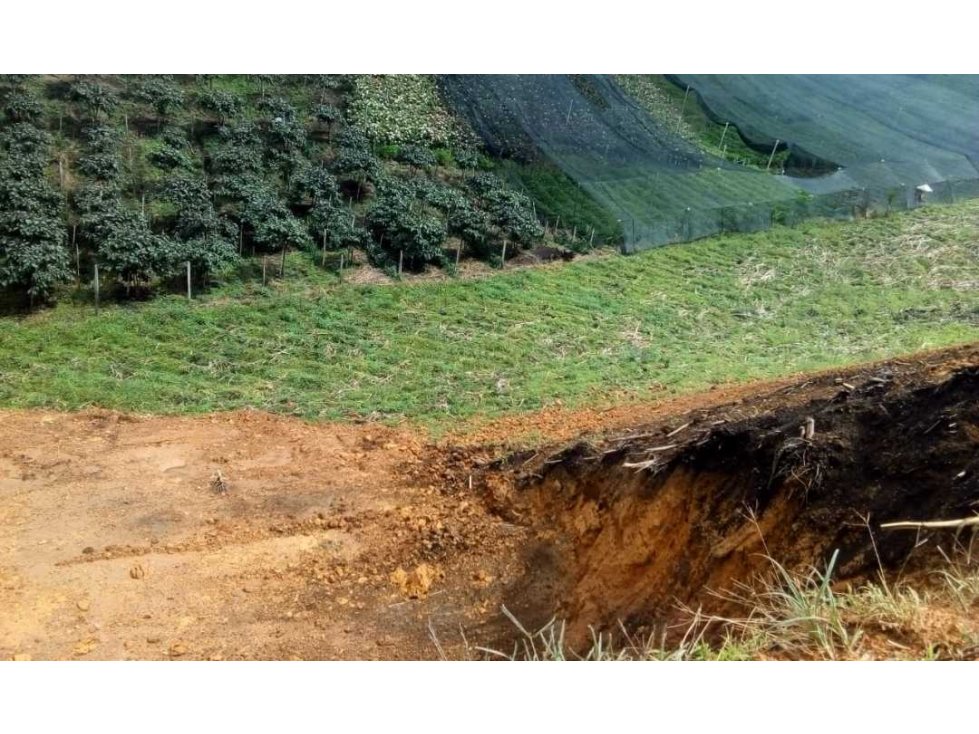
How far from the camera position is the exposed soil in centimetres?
398

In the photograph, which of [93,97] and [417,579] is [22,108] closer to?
[93,97]

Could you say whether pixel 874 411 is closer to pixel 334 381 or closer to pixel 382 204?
pixel 334 381

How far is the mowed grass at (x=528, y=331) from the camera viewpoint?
5.29 m

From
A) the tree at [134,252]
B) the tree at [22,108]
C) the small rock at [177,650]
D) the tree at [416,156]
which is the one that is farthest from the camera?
the tree at [416,156]

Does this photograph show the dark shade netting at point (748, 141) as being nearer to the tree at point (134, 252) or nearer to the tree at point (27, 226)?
the tree at point (134, 252)

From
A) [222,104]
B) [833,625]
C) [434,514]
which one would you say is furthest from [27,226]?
[833,625]

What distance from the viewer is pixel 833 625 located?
351 cm

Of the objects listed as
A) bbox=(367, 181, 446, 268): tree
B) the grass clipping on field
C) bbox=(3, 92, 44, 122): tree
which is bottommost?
the grass clipping on field

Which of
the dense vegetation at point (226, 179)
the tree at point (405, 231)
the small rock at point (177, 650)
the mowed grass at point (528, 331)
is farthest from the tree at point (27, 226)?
the small rock at point (177, 650)

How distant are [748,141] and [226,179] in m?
4.19

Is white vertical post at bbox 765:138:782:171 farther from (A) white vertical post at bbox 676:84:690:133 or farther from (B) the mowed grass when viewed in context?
(A) white vertical post at bbox 676:84:690:133

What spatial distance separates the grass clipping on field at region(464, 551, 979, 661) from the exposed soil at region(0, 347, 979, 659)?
178 mm

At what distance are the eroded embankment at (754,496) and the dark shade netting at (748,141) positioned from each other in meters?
1.91

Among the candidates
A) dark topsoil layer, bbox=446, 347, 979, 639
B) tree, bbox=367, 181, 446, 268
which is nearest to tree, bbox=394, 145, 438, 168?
tree, bbox=367, 181, 446, 268
